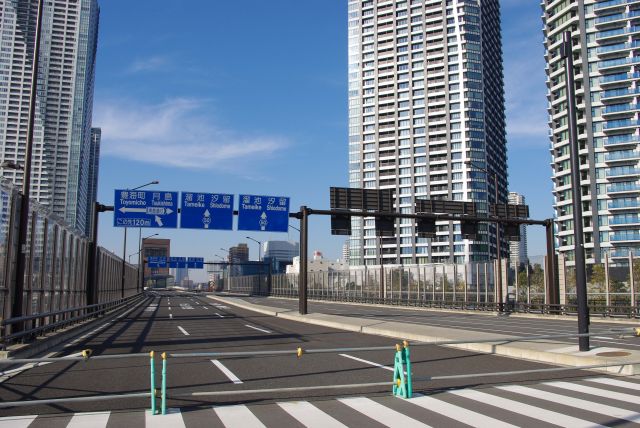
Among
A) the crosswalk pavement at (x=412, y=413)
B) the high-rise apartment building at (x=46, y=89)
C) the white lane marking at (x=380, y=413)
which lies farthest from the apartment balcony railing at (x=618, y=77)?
the white lane marking at (x=380, y=413)

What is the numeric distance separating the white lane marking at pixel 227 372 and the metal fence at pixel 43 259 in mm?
5779

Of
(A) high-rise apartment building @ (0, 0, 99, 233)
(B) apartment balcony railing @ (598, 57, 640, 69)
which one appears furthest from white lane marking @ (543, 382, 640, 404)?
(B) apartment balcony railing @ (598, 57, 640, 69)

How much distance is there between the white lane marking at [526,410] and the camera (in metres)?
7.17

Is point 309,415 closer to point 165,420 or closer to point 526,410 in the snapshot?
point 165,420

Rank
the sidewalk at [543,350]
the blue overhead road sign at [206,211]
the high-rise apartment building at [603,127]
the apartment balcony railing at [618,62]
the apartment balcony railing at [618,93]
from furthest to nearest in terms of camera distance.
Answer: the apartment balcony railing at [618,62], the apartment balcony railing at [618,93], the high-rise apartment building at [603,127], the blue overhead road sign at [206,211], the sidewalk at [543,350]

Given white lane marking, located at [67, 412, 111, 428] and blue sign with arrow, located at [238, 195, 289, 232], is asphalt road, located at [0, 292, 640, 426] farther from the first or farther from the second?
blue sign with arrow, located at [238, 195, 289, 232]

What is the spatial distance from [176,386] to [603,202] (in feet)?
354

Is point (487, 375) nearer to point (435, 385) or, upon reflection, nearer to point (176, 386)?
point (435, 385)

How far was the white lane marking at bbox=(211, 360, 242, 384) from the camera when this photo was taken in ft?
34.7

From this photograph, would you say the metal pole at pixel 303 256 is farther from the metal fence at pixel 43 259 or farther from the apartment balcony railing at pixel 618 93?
the apartment balcony railing at pixel 618 93

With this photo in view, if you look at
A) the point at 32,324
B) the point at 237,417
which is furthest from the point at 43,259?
A: the point at 237,417

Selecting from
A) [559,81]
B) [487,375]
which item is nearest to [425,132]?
[559,81]

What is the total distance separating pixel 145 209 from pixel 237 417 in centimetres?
2659

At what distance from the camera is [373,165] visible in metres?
166
